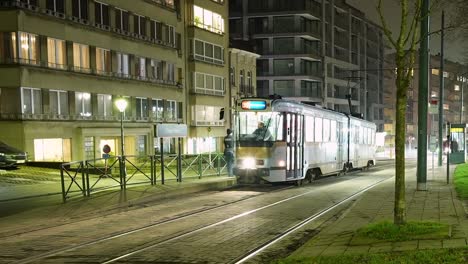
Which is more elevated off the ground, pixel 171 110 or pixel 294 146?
pixel 171 110

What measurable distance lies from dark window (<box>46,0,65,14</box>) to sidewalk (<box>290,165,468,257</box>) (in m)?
25.1

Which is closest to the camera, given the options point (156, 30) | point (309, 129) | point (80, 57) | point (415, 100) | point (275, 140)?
point (275, 140)

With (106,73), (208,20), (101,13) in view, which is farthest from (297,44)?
(101,13)

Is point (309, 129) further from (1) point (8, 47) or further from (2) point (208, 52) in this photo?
(2) point (208, 52)

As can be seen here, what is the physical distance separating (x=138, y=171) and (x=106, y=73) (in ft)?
65.1

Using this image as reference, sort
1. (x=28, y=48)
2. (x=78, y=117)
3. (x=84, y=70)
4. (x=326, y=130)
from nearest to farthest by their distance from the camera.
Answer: (x=326, y=130), (x=28, y=48), (x=78, y=117), (x=84, y=70)

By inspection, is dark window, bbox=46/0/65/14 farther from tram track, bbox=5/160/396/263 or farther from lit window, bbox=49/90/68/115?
tram track, bbox=5/160/396/263

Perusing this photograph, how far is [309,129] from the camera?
2370 cm

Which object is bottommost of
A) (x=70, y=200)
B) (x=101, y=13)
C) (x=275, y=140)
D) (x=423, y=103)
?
(x=70, y=200)

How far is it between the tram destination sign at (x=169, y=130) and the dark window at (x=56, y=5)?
56.0 ft

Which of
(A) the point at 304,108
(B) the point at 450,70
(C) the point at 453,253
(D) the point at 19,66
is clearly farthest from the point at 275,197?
(B) the point at 450,70

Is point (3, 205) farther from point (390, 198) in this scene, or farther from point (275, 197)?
point (390, 198)

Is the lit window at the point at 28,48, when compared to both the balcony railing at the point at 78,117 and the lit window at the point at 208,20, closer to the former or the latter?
the balcony railing at the point at 78,117

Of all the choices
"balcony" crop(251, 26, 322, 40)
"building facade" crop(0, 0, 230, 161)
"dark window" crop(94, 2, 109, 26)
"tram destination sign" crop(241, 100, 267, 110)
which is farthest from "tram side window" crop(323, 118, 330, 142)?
"balcony" crop(251, 26, 322, 40)
